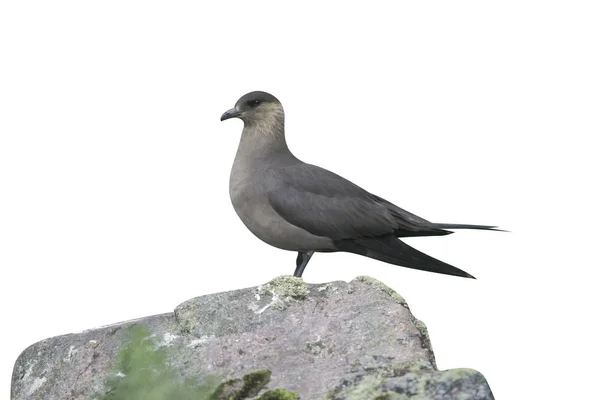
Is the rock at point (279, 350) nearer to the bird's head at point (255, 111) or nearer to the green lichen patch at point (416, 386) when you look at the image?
the green lichen patch at point (416, 386)

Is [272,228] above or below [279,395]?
above

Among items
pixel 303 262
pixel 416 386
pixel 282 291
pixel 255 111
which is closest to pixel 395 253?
pixel 303 262

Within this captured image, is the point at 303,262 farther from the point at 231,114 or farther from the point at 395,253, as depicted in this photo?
the point at 231,114

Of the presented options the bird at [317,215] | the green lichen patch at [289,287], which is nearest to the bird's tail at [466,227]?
the bird at [317,215]

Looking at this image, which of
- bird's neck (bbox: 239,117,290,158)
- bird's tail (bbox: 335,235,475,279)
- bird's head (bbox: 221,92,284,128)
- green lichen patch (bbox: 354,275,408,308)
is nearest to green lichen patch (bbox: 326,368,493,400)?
green lichen patch (bbox: 354,275,408,308)

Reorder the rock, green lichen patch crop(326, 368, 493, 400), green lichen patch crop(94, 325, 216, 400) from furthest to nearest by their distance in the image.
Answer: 1. green lichen patch crop(94, 325, 216, 400)
2. the rock
3. green lichen patch crop(326, 368, 493, 400)

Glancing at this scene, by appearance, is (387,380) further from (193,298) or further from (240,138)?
(240,138)

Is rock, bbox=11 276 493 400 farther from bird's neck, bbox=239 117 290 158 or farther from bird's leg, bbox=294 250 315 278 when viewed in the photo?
bird's neck, bbox=239 117 290 158
